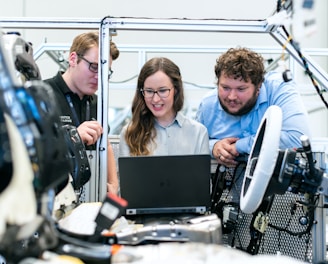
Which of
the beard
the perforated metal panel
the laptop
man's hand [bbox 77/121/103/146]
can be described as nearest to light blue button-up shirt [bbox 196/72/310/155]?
the beard

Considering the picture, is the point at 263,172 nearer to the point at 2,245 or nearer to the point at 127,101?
the point at 2,245

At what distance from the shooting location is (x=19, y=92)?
86 cm

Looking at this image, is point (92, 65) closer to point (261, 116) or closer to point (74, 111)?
point (74, 111)

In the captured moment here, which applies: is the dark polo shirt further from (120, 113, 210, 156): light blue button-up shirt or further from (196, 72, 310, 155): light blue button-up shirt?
(196, 72, 310, 155): light blue button-up shirt

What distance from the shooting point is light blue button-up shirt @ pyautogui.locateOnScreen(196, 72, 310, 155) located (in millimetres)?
1709

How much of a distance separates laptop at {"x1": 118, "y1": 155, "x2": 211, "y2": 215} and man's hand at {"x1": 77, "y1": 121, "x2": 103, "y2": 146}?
8.9 inches

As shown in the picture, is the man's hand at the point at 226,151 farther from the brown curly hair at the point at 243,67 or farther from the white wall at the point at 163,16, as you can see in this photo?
the white wall at the point at 163,16

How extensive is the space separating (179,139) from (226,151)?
11.1 inches

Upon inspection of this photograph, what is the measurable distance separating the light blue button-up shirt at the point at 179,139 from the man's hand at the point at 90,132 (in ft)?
0.79

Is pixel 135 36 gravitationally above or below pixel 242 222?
above

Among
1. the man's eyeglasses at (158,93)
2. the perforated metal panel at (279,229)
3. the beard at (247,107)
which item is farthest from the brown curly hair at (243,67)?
the perforated metal panel at (279,229)

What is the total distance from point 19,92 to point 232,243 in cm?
120

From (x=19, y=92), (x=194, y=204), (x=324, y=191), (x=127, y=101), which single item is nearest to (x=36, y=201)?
(x=19, y=92)

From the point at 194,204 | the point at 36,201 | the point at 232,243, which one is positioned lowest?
the point at 232,243
